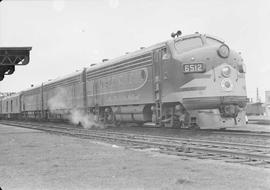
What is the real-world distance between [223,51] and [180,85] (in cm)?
204

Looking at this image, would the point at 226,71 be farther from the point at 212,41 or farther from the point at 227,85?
the point at 212,41

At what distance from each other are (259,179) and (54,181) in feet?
10.8

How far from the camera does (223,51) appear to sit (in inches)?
632

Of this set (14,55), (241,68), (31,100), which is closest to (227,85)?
(241,68)

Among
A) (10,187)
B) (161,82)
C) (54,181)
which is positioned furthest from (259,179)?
(161,82)

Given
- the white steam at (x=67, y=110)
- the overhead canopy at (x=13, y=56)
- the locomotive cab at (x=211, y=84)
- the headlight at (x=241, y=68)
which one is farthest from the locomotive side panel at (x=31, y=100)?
the headlight at (x=241, y=68)

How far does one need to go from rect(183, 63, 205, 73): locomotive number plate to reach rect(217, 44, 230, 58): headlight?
0.86 metres

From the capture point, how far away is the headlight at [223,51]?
52.4 feet

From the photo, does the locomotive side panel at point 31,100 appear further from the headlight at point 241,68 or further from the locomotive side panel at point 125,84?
the headlight at point 241,68

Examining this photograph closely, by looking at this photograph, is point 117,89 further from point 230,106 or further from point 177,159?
point 177,159

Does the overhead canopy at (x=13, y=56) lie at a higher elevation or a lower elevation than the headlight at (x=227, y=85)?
higher

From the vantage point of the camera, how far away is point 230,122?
1568cm

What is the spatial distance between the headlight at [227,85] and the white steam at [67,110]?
1023 centimetres

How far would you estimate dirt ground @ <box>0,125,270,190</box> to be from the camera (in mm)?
6445
